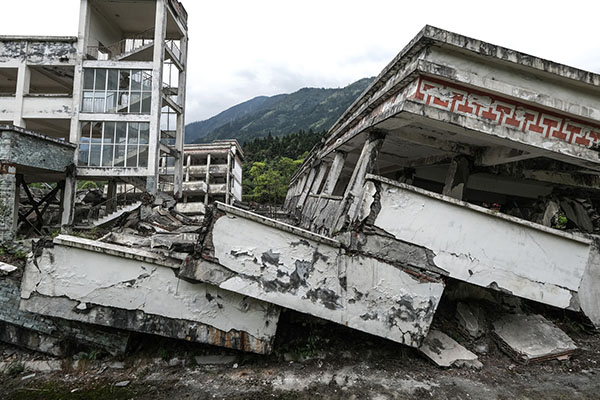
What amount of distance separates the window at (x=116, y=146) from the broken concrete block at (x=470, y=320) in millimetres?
11398

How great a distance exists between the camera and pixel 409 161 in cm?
795

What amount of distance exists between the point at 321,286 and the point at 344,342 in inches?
38.4

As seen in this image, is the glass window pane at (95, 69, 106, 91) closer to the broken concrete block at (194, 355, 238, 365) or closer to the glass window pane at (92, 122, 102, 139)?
the glass window pane at (92, 122, 102, 139)

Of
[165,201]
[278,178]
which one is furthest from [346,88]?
[165,201]

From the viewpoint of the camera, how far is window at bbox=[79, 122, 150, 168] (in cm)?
1148

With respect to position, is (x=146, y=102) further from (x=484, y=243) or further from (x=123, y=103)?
A: (x=484, y=243)

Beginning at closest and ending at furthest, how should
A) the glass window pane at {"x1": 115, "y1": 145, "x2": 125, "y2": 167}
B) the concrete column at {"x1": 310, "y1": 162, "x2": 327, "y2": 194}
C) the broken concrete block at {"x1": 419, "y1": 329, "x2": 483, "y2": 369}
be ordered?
the broken concrete block at {"x1": 419, "y1": 329, "x2": 483, "y2": 369}, the concrete column at {"x1": 310, "y1": 162, "x2": 327, "y2": 194}, the glass window pane at {"x1": 115, "y1": 145, "x2": 125, "y2": 167}

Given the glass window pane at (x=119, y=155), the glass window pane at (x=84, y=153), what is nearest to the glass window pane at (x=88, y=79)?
the glass window pane at (x=84, y=153)

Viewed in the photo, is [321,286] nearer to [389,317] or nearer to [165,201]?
[389,317]

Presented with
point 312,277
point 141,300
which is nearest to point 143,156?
point 141,300

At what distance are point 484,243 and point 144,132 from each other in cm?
1187

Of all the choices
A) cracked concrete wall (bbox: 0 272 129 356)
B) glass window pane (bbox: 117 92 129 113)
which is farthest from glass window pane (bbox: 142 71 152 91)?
cracked concrete wall (bbox: 0 272 129 356)

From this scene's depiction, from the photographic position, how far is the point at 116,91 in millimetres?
11859

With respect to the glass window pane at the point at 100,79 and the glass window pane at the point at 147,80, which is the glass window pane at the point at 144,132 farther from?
the glass window pane at the point at 100,79
